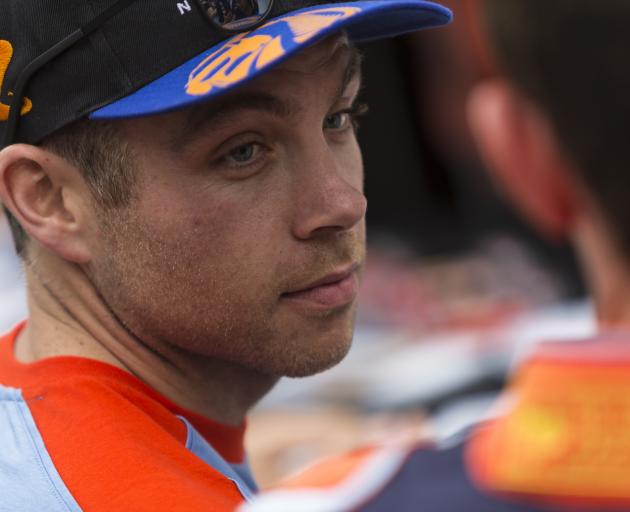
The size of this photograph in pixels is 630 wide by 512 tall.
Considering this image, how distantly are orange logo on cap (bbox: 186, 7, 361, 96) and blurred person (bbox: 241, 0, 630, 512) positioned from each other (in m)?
0.53

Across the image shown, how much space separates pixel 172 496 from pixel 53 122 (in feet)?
1.93

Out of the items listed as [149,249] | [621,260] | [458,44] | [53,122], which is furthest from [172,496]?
[458,44]

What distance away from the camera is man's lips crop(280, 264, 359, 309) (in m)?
1.80

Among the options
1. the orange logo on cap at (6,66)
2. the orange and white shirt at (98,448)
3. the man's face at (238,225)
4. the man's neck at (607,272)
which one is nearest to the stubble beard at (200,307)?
the man's face at (238,225)

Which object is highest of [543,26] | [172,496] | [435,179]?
[543,26]

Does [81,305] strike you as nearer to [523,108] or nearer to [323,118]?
[323,118]

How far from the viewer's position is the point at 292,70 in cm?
174

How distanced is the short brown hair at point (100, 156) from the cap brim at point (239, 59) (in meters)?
0.05

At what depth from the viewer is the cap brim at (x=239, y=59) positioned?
1.59 meters

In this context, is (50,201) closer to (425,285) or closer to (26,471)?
(26,471)

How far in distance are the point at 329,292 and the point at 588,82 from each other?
861 millimetres

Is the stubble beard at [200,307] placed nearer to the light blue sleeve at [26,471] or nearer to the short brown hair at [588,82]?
the light blue sleeve at [26,471]

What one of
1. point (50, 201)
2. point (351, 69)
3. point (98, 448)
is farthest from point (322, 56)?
point (98, 448)

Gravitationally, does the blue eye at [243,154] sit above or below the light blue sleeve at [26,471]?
above
